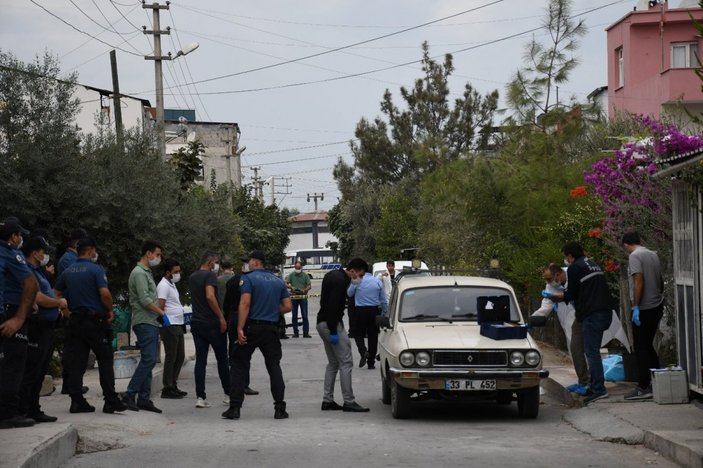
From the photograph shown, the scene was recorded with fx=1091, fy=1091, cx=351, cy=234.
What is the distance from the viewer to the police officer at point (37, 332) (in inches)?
449

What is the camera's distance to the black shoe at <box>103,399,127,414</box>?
12.8 meters

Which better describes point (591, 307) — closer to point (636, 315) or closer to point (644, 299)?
point (636, 315)

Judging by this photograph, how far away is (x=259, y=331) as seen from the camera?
1316cm

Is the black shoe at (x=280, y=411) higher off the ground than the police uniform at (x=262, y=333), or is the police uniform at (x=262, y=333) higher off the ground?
the police uniform at (x=262, y=333)

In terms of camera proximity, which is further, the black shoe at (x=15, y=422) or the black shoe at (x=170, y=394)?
the black shoe at (x=170, y=394)

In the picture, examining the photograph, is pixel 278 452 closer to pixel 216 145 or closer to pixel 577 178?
pixel 577 178

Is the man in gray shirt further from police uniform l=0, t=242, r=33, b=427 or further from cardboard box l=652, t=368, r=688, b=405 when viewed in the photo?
police uniform l=0, t=242, r=33, b=427

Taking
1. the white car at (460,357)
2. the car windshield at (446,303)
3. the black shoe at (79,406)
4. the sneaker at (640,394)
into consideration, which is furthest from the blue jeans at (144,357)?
the sneaker at (640,394)

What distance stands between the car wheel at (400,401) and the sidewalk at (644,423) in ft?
6.28

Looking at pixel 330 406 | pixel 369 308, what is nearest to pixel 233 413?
pixel 330 406

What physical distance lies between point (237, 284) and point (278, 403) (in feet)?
8.38

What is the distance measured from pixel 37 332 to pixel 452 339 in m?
4.77

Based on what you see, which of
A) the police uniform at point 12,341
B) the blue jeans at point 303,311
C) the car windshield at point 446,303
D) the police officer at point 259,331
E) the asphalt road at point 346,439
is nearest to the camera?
the asphalt road at point 346,439

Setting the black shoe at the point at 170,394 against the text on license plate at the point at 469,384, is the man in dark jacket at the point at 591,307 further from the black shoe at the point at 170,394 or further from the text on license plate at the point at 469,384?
the black shoe at the point at 170,394
